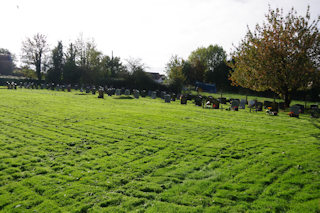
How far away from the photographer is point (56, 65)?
188 feet

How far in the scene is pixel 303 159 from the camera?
7.41 m

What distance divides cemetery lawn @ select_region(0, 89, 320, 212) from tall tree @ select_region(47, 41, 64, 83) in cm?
4998

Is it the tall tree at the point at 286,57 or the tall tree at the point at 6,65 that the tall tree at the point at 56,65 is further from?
the tall tree at the point at 286,57

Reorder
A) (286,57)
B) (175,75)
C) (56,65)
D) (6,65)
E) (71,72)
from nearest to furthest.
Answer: (286,57) < (175,75) < (71,72) < (56,65) < (6,65)

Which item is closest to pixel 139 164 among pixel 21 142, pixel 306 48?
pixel 21 142

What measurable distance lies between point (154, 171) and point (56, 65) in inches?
2296

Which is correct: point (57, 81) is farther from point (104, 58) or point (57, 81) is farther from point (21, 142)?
point (21, 142)

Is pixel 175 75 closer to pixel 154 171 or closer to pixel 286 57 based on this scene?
pixel 286 57

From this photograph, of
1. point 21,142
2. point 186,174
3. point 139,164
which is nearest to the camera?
point 186,174

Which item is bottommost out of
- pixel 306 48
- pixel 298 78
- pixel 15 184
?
pixel 15 184

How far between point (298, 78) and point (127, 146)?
22.8 meters

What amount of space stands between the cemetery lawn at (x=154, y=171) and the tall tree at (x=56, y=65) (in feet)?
164

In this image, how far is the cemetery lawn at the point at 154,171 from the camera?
16.0 feet

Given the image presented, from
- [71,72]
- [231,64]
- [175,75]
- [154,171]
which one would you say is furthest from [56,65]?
[154,171]
